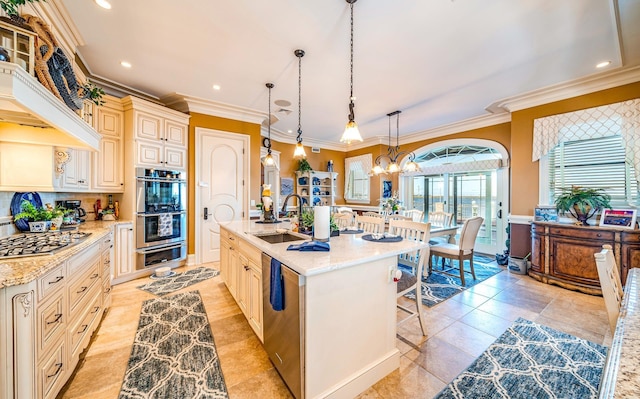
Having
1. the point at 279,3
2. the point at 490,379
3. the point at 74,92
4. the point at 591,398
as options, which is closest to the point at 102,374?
the point at 74,92

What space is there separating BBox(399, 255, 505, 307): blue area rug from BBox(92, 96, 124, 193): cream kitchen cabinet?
4.43 m

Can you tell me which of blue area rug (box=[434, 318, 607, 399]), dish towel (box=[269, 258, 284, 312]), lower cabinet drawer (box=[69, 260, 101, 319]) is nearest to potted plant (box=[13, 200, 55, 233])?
lower cabinet drawer (box=[69, 260, 101, 319])

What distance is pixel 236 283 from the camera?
2.61 meters

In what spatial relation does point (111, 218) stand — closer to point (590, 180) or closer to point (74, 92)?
point (74, 92)

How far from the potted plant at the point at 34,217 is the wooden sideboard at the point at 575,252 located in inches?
241

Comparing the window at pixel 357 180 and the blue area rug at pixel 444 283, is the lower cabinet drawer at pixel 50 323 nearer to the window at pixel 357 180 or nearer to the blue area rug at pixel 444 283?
the blue area rug at pixel 444 283

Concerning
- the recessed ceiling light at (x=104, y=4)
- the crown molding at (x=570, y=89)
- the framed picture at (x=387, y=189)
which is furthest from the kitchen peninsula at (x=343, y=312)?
the framed picture at (x=387, y=189)

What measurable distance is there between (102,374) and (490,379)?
2.87 metres

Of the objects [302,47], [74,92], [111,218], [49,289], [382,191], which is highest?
[302,47]

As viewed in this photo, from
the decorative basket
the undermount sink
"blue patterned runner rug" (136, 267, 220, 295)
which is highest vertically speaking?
the decorative basket

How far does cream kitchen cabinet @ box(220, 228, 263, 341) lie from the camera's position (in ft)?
6.61

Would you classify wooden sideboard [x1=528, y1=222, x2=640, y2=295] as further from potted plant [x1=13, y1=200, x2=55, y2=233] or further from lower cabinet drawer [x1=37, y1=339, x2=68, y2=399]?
potted plant [x1=13, y1=200, x2=55, y2=233]

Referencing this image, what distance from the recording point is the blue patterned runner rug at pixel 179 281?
3.29m

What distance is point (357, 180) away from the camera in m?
7.67
